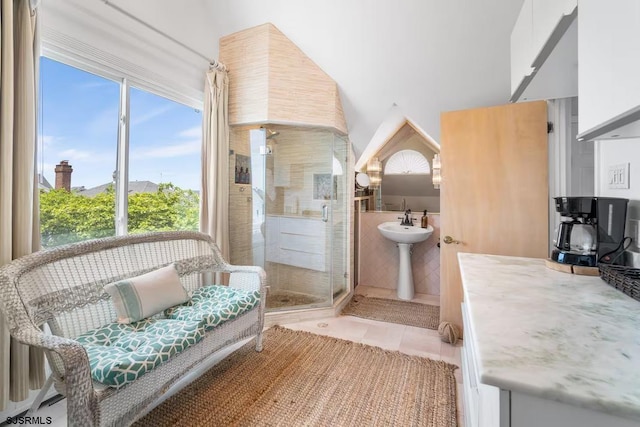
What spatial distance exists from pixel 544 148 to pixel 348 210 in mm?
1856

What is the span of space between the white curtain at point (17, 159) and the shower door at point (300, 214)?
1.67 metres

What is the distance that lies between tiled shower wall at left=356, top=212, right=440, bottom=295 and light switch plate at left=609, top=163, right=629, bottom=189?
1.97 meters

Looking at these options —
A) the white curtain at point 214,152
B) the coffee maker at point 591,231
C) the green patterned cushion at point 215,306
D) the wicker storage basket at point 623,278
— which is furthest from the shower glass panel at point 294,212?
the wicker storage basket at point 623,278

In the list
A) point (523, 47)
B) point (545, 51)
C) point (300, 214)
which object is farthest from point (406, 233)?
point (545, 51)

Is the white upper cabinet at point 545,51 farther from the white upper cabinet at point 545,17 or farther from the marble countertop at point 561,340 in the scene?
the marble countertop at point 561,340

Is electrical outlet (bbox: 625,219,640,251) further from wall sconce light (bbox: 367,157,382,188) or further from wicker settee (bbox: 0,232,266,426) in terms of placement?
wall sconce light (bbox: 367,157,382,188)

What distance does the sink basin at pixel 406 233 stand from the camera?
3014 millimetres

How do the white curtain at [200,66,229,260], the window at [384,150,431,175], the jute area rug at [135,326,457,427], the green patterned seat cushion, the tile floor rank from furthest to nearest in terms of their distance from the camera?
1. the window at [384,150,431,175]
2. the white curtain at [200,66,229,260]
3. the tile floor
4. the jute area rug at [135,326,457,427]
5. the green patterned seat cushion

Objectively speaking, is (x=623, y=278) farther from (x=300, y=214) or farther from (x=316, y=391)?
(x=300, y=214)

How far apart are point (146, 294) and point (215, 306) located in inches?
16.3

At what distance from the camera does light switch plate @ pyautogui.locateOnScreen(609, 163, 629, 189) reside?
1211 mm

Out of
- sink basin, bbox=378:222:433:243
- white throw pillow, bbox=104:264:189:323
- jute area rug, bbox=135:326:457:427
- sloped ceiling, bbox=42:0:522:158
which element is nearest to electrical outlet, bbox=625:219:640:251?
jute area rug, bbox=135:326:457:427

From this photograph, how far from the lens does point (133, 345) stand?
1.41 meters

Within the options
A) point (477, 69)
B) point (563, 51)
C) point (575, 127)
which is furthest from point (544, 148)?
point (563, 51)
